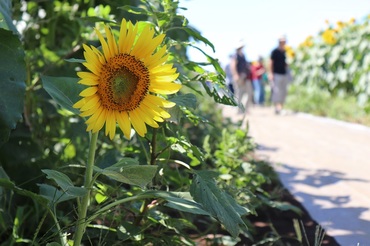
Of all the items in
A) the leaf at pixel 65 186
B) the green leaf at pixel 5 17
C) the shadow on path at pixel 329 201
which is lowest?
the shadow on path at pixel 329 201

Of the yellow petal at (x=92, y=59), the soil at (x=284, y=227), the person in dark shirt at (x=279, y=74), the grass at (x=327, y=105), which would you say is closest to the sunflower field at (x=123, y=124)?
the yellow petal at (x=92, y=59)

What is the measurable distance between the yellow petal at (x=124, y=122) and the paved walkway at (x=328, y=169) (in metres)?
0.94

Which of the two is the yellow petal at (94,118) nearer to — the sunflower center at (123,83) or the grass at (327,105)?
the sunflower center at (123,83)

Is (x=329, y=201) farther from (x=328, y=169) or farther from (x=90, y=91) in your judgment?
(x=90, y=91)

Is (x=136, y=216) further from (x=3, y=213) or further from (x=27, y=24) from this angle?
(x=27, y=24)

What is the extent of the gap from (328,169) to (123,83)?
4.01 m

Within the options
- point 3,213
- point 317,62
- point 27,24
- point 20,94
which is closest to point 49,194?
point 20,94

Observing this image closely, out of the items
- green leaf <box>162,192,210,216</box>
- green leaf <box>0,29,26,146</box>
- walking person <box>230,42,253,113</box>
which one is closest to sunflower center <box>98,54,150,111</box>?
green leaf <box>162,192,210,216</box>

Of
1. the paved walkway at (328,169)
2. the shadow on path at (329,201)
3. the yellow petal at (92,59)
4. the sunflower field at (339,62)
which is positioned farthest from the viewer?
the sunflower field at (339,62)

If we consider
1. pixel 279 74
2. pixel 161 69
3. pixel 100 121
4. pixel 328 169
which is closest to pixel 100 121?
pixel 100 121

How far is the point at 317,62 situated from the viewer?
16438 millimetres

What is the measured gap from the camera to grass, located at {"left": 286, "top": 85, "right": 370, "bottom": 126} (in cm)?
1077

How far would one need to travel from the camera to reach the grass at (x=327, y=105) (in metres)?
10.8

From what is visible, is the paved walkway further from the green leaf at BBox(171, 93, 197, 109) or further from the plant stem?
the plant stem
